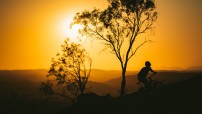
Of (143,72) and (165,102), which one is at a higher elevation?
(143,72)

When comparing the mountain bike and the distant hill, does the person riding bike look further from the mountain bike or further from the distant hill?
the distant hill

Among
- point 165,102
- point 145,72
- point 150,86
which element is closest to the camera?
point 165,102

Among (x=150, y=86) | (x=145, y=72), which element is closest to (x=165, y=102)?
(x=150, y=86)

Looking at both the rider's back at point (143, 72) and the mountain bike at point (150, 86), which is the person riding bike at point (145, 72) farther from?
the mountain bike at point (150, 86)

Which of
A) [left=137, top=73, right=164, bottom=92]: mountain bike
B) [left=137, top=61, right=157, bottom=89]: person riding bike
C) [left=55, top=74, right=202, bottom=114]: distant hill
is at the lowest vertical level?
[left=55, top=74, right=202, bottom=114]: distant hill

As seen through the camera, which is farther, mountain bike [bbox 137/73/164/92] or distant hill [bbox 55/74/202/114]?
mountain bike [bbox 137/73/164/92]

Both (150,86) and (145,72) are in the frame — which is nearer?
(145,72)

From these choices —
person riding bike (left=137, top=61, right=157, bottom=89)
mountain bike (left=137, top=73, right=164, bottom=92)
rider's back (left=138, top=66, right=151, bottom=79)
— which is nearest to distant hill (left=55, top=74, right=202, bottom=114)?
mountain bike (left=137, top=73, right=164, bottom=92)

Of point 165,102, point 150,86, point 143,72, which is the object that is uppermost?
point 143,72

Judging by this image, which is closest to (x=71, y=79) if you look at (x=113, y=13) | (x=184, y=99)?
(x=113, y=13)

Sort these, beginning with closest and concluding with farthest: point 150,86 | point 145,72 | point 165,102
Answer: point 165,102, point 145,72, point 150,86

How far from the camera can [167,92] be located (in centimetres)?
2409

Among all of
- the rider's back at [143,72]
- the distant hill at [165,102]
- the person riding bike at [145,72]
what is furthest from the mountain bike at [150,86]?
the rider's back at [143,72]

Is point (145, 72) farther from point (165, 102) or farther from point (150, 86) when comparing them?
point (165, 102)
